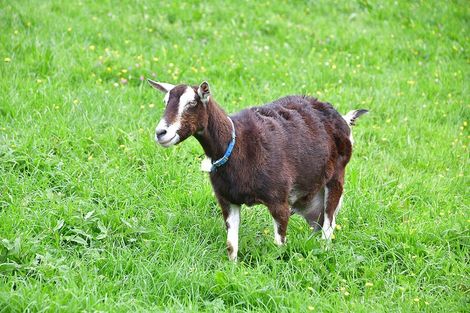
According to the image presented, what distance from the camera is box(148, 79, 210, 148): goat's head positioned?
4.41 m

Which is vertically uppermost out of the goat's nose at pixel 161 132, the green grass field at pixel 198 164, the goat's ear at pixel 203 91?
the goat's ear at pixel 203 91

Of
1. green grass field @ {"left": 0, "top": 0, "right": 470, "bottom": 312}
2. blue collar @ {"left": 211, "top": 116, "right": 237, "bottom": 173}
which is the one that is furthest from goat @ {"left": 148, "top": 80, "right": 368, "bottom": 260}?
green grass field @ {"left": 0, "top": 0, "right": 470, "bottom": 312}

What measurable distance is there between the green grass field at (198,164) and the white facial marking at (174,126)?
99cm

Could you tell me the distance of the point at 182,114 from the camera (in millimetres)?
4508

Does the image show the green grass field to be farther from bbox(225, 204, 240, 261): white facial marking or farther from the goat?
the goat

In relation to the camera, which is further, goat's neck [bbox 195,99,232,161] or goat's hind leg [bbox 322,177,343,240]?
goat's hind leg [bbox 322,177,343,240]

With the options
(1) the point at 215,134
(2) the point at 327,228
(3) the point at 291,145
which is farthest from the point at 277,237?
(1) the point at 215,134

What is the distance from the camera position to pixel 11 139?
616 centimetres

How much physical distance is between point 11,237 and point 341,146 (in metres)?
2.89

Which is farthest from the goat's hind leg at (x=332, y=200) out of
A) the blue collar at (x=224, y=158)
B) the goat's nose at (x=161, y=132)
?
the goat's nose at (x=161, y=132)

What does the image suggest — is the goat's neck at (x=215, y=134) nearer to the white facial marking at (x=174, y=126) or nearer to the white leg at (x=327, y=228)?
the white facial marking at (x=174, y=126)

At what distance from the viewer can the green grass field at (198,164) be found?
4.62m

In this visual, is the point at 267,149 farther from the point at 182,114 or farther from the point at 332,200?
the point at 332,200

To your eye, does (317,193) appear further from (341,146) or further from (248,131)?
(248,131)
